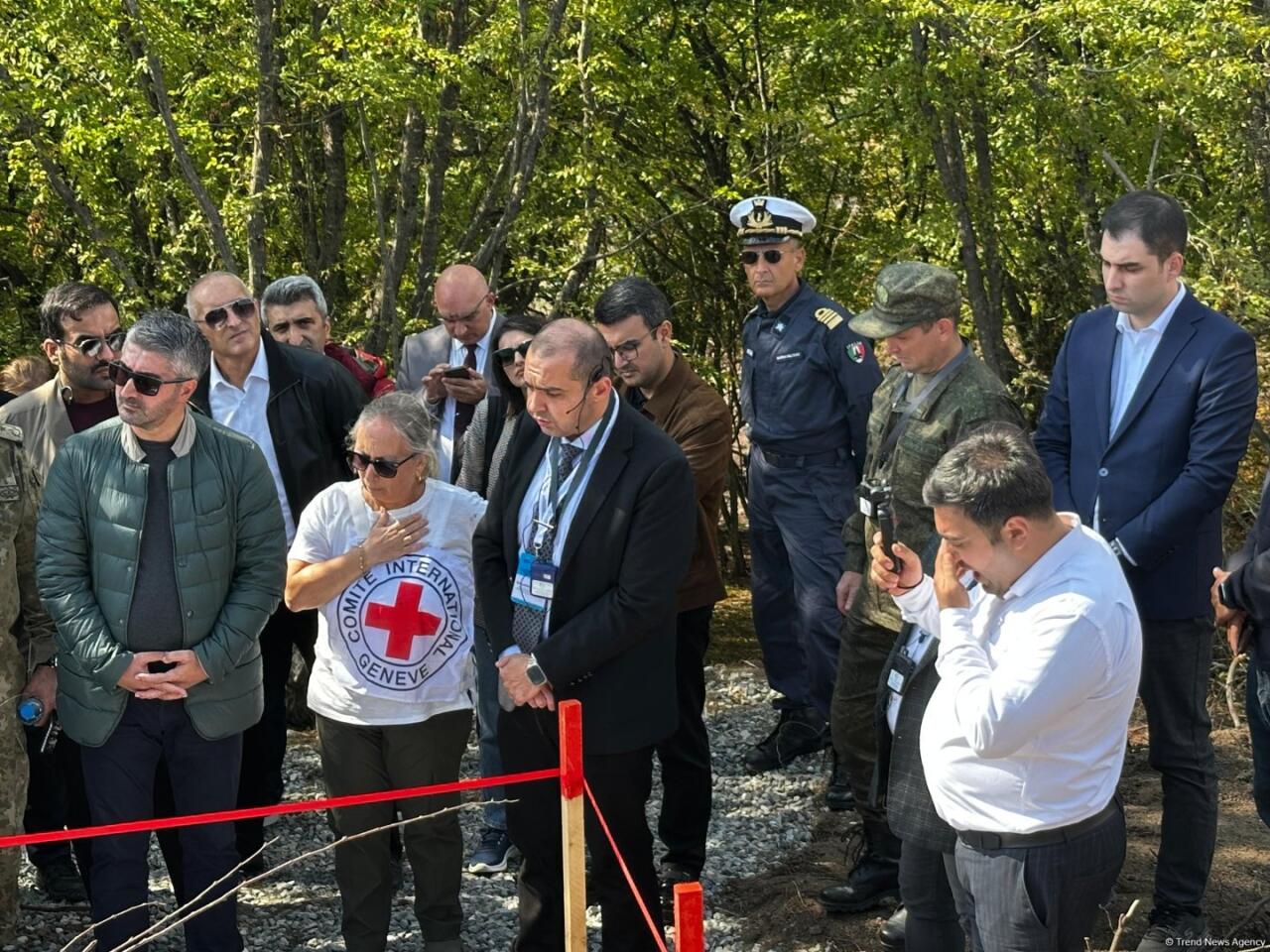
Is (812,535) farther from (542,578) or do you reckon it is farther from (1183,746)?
(542,578)

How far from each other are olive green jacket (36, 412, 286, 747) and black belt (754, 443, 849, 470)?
7.69ft

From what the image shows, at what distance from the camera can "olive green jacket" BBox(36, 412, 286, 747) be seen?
439cm

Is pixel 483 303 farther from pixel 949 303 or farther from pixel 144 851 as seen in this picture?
pixel 144 851

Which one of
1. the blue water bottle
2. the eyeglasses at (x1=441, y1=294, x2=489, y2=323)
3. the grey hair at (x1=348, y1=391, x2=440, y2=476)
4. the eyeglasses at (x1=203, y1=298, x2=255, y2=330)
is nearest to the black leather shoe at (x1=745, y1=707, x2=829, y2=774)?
the eyeglasses at (x1=441, y1=294, x2=489, y2=323)

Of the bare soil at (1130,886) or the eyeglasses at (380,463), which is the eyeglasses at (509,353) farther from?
the bare soil at (1130,886)

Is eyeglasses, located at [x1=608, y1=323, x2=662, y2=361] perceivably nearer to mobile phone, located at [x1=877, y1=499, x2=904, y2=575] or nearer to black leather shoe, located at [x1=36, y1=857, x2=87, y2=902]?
mobile phone, located at [x1=877, y1=499, x2=904, y2=575]

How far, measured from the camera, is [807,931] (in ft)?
16.7

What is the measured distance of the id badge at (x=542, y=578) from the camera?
4.38 metres

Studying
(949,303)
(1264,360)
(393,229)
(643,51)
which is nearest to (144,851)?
(949,303)

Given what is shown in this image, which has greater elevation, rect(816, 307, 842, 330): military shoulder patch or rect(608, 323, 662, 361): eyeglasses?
rect(816, 307, 842, 330): military shoulder patch

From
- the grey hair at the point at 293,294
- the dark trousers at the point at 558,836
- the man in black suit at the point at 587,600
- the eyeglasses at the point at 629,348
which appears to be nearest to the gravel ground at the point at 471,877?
the dark trousers at the point at 558,836

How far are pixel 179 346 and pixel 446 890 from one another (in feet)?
5.77

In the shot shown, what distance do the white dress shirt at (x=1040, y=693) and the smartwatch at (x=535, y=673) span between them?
121 centimetres

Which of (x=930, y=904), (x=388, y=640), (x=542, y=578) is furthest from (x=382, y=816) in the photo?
(x=930, y=904)
